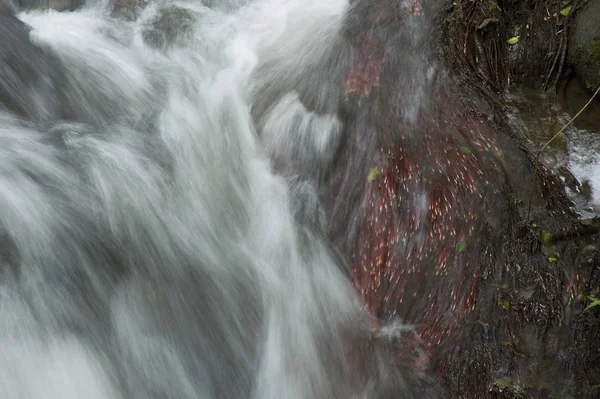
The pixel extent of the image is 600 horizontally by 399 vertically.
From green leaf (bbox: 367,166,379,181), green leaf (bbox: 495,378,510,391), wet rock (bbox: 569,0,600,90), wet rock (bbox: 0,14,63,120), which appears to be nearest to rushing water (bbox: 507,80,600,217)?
wet rock (bbox: 569,0,600,90)

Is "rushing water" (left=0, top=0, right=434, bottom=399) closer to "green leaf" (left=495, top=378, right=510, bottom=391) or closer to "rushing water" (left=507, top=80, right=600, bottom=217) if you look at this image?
"green leaf" (left=495, top=378, right=510, bottom=391)

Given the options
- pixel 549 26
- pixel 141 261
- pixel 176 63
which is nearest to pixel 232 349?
pixel 141 261

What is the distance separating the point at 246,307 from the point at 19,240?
4.74 feet

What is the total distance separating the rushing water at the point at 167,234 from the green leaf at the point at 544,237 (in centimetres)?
100

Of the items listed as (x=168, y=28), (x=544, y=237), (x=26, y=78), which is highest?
(x=168, y=28)

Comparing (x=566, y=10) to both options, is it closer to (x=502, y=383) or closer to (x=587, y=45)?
(x=587, y=45)

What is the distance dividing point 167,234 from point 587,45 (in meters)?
3.22

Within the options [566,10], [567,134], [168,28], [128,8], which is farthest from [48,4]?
[567,134]

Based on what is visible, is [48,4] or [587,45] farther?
[48,4]

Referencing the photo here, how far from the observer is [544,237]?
130 inches

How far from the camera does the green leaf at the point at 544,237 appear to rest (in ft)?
10.8

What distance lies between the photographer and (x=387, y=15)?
432 centimetres

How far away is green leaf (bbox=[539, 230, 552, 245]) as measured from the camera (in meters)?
3.29

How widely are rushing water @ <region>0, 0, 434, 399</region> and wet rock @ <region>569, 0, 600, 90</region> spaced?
1772 millimetres
